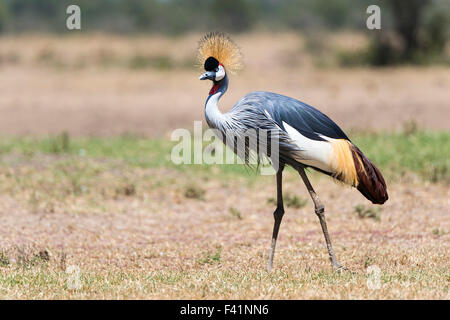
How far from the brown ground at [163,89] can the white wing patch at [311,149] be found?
7592 millimetres

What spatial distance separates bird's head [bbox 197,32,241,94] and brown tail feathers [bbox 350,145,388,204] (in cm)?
104

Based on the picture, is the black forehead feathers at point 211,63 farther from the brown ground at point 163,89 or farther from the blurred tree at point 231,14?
the blurred tree at point 231,14

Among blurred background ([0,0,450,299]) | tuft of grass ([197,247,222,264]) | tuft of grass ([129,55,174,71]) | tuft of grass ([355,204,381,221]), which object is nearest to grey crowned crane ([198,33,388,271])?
tuft of grass ([197,247,222,264])

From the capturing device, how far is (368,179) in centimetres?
559

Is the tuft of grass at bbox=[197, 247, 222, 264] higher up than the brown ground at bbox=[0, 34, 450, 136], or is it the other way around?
the brown ground at bbox=[0, 34, 450, 136]

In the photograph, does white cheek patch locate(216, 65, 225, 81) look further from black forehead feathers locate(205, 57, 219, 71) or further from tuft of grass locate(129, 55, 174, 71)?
tuft of grass locate(129, 55, 174, 71)

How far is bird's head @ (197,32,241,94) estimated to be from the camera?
5641 mm

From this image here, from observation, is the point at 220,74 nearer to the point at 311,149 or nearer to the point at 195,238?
the point at 311,149

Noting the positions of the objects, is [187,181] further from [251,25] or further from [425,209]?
[251,25]

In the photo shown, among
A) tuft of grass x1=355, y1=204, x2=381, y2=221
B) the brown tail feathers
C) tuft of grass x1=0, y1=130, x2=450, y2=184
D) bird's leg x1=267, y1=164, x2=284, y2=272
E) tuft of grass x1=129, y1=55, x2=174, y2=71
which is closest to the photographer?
the brown tail feathers

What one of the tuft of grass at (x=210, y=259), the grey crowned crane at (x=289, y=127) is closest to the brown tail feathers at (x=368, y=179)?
the grey crowned crane at (x=289, y=127)

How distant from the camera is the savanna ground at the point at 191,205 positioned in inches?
207

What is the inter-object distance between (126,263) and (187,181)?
10.0ft

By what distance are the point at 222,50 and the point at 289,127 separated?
0.75m
